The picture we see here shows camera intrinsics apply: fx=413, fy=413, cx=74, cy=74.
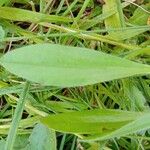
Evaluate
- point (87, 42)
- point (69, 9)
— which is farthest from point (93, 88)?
point (69, 9)

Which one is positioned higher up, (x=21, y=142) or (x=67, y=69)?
(x=67, y=69)

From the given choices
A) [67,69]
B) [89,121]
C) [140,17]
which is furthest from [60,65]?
[140,17]

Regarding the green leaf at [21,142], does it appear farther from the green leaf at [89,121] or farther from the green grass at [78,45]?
the green leaf at [89,121]

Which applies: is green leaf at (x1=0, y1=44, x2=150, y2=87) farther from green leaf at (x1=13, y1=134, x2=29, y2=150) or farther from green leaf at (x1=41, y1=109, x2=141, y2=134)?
green leaf at (x1=13, y1=134, x2=29, y2=150)

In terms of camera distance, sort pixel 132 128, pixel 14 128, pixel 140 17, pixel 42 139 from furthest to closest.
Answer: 1. pixel 140 17
2. pixel 42 139
3. pixel 14 128
4. pixel 132 128

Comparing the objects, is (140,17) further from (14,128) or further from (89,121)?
(14,128)

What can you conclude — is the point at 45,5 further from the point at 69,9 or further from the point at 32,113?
the point at 32,113

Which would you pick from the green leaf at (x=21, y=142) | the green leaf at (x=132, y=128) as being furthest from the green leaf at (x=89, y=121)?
the green leaf at (x=21, y=142)

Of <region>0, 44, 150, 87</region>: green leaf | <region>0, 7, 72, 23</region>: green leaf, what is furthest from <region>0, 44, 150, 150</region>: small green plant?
<region>0, 7, 72, 23</region>: green leaf
